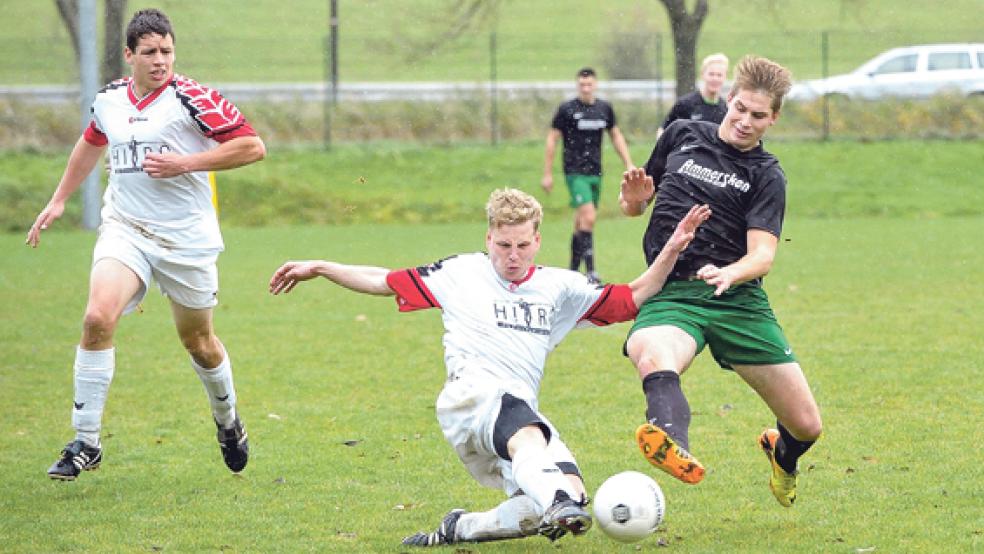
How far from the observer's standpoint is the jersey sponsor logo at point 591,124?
1490cm

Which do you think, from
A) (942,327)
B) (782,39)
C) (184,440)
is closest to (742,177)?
(184,440)

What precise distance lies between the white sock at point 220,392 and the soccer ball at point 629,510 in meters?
2.50

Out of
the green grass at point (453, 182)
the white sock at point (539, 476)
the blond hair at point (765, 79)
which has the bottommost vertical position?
the green grass at point (453, 182)

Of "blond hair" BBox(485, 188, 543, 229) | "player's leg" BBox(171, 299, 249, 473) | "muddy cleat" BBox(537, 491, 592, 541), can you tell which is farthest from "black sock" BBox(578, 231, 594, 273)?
"muddy cleat" BBox(537, 491, 592, 541)

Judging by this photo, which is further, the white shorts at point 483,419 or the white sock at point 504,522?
the white sock at point 504,522

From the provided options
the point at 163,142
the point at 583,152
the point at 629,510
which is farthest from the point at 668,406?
the point at 583,152

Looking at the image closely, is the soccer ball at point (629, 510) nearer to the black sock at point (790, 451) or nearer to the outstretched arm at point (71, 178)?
the black sock at point (790, 451)

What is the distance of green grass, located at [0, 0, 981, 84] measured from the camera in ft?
99.5

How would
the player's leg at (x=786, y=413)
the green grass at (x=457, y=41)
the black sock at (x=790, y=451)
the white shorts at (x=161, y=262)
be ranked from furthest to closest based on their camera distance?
the green grass at (x=457, y=41), the white shorts at (x=161, y=262), the black sock at (x=790, y=451), the player's leg at (x=786, y=413)

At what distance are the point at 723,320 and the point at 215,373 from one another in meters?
2.60

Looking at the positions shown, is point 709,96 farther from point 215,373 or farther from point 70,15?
point 70,15

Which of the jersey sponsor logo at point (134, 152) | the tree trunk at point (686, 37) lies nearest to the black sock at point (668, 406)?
the jersey sponsor logo at point (134, 152)

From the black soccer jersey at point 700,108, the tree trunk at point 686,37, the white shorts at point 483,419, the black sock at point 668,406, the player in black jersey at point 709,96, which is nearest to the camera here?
the black sock at point 668,406

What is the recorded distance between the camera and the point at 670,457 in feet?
14.4
